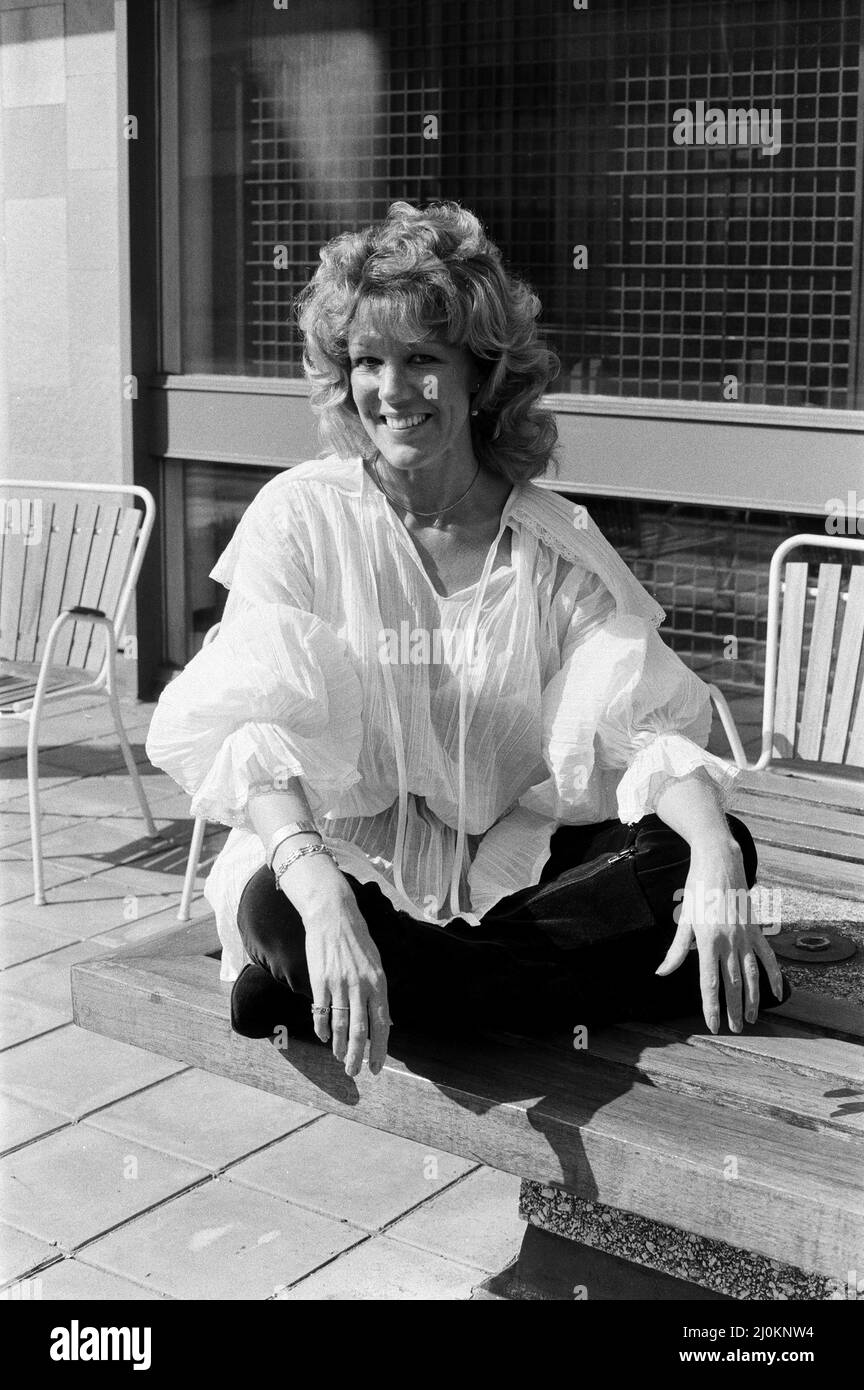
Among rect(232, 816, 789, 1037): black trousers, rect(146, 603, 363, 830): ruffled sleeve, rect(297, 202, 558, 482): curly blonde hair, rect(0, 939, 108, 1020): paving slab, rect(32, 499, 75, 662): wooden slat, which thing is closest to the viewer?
rect(232, 816, 789, 1037): black trousers

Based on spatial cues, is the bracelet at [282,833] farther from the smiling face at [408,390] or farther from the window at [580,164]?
the window at [580,164]

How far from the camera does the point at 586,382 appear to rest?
4930 mm

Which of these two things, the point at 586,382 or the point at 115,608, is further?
the point at 586,382

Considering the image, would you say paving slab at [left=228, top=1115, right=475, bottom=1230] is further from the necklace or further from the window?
the window

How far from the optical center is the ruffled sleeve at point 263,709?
6.81 feet

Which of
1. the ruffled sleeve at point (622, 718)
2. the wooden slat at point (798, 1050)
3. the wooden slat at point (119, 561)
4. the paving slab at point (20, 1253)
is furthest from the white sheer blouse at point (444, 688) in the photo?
the wooden slat at point (119, 561)

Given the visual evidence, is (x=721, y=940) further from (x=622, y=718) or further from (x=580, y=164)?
(x=580, y=164)

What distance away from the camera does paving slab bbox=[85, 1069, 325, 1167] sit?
296cm

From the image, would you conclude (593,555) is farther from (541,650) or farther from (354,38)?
(354,38)

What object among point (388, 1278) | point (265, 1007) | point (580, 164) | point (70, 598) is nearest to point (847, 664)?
point (388, 1278)

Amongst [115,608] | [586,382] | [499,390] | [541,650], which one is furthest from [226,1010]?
[586,382]

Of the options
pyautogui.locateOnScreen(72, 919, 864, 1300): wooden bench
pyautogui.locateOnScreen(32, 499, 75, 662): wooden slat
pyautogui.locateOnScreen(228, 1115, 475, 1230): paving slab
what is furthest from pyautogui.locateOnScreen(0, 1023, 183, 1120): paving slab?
pyautogui.locateOnScreen(32, 499, 75, 662): wooden slat
